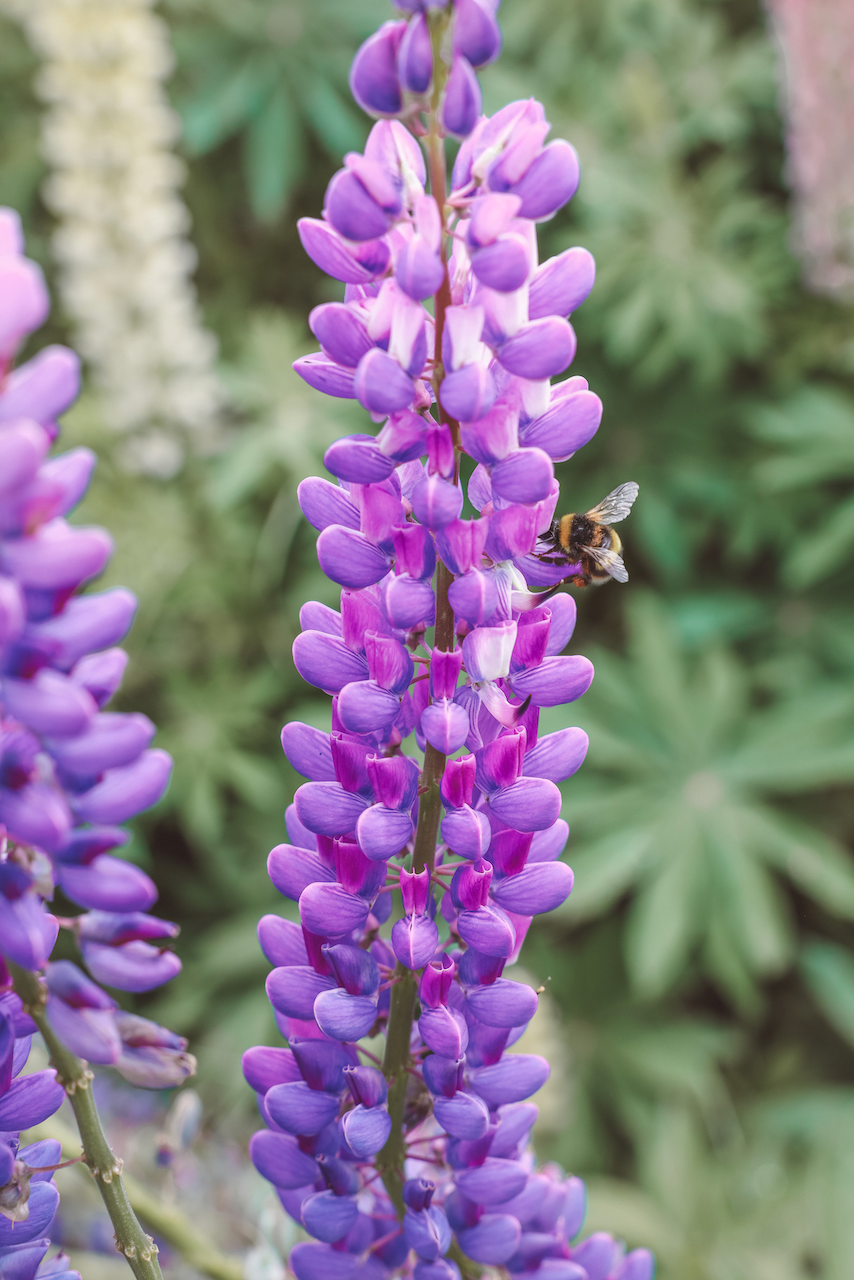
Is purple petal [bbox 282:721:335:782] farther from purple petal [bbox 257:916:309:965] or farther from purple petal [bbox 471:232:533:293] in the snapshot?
purple petal [bbox 471:232:533:293]

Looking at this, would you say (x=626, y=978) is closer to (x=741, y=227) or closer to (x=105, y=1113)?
(x=105, y=1113)

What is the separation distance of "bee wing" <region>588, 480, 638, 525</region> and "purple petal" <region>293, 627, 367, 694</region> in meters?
0.25

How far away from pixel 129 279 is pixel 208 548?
477 mm

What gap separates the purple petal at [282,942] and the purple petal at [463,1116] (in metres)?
0.09

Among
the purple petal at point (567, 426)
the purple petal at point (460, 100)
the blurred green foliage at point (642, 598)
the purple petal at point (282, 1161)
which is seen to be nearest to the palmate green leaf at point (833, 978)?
the blurred green foliage at point (642, 598)

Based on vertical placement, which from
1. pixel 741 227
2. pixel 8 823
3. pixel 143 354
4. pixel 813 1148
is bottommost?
pixel 8 823

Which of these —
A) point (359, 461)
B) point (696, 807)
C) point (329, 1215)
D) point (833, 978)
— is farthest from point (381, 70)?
point (833, 978)

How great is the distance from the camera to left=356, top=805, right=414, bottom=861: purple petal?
429mm

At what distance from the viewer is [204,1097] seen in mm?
1679

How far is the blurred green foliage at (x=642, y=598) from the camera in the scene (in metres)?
1.76

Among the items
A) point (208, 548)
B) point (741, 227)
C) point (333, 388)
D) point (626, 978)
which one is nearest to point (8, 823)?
point (333, 388)

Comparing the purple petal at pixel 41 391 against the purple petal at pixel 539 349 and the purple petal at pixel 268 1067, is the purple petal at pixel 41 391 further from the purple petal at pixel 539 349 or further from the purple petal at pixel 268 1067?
the purple petal at pixel 268 1067

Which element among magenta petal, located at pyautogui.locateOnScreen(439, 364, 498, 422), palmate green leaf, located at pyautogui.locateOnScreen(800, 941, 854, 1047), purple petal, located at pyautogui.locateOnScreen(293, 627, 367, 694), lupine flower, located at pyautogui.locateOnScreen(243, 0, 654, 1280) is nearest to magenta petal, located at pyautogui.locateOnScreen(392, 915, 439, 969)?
lupine flower, located at pyautogui.locateOnScreen(243, 0, 654, 1280)

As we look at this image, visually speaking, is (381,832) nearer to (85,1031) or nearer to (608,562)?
(85,1031)
